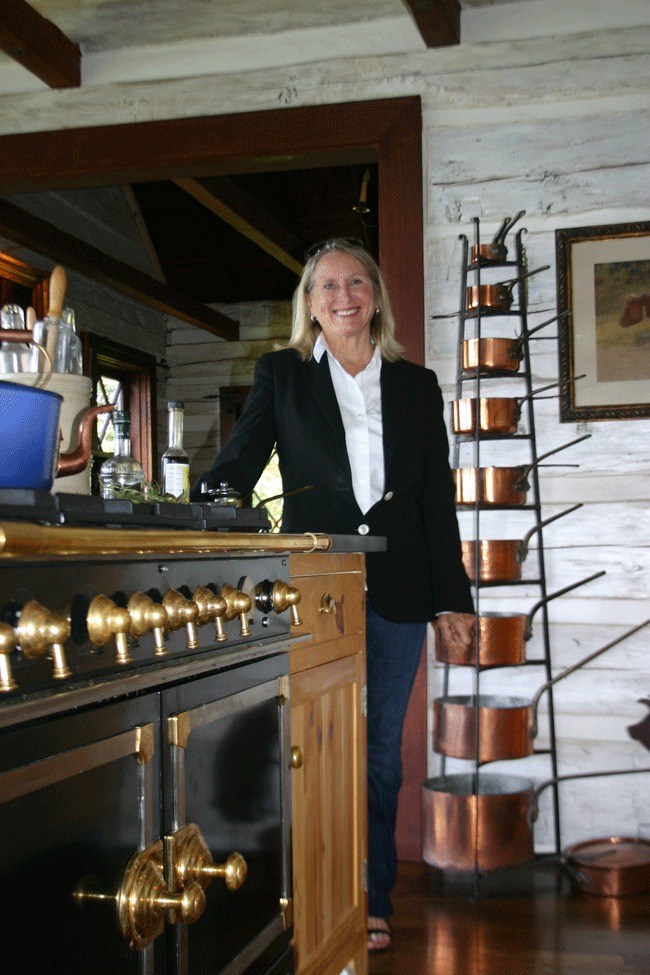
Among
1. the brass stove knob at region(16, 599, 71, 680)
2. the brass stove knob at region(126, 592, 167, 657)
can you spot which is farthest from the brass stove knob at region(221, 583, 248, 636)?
the brass stove knob at region(16, 599, 71, 680)

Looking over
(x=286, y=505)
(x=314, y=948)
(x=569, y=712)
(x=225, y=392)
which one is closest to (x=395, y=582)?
(x=286, y=505)

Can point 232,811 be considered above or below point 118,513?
below

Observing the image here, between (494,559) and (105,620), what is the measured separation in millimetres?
2073

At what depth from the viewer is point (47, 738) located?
845 millimetres

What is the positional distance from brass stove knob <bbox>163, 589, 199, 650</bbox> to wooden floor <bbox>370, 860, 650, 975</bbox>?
1494mm

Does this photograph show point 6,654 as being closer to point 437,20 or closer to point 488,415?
point 488,415

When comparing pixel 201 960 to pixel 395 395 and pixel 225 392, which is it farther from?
pixel 225 392

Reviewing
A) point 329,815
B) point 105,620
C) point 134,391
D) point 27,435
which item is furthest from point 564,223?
point 134,391

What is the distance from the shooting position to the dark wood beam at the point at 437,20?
2.93 m

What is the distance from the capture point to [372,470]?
2.37 m

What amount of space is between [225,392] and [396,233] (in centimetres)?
467

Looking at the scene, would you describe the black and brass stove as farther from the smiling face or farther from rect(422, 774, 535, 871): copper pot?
rect(422, 774, 535, 871): copper pot

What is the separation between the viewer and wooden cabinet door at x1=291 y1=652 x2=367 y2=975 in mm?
1574

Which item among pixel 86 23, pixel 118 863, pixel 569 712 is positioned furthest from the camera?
pixel 86 23
